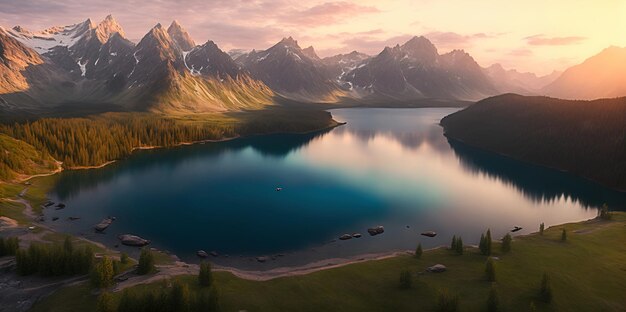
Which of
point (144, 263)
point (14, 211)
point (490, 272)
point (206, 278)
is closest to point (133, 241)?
point (144, 263)

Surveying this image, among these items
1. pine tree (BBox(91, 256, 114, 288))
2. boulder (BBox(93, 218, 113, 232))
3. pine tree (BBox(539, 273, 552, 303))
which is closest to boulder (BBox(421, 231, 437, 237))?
pine tree (BBox(539, 273, 552, 303))

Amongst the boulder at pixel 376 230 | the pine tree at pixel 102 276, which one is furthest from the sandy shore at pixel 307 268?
the pine tree at pixel 102 276

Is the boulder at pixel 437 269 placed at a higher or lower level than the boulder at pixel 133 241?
higher

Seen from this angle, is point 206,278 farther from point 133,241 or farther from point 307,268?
point 133,241

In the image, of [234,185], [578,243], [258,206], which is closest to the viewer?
[578,243]

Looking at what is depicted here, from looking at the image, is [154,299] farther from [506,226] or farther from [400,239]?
[506,226]

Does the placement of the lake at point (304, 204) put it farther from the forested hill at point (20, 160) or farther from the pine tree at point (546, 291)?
the pine tree at point (546, 291)

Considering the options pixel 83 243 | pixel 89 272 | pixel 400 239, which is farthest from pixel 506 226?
pixel 83 243

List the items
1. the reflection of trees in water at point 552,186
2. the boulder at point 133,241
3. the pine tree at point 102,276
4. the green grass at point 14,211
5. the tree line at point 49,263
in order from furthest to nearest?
the reflection of trees in water at point 552,186
the green grass at point 14,211
the boulder at point 133,241
the tree line at point 49,263
the pine tree at point 102,276
